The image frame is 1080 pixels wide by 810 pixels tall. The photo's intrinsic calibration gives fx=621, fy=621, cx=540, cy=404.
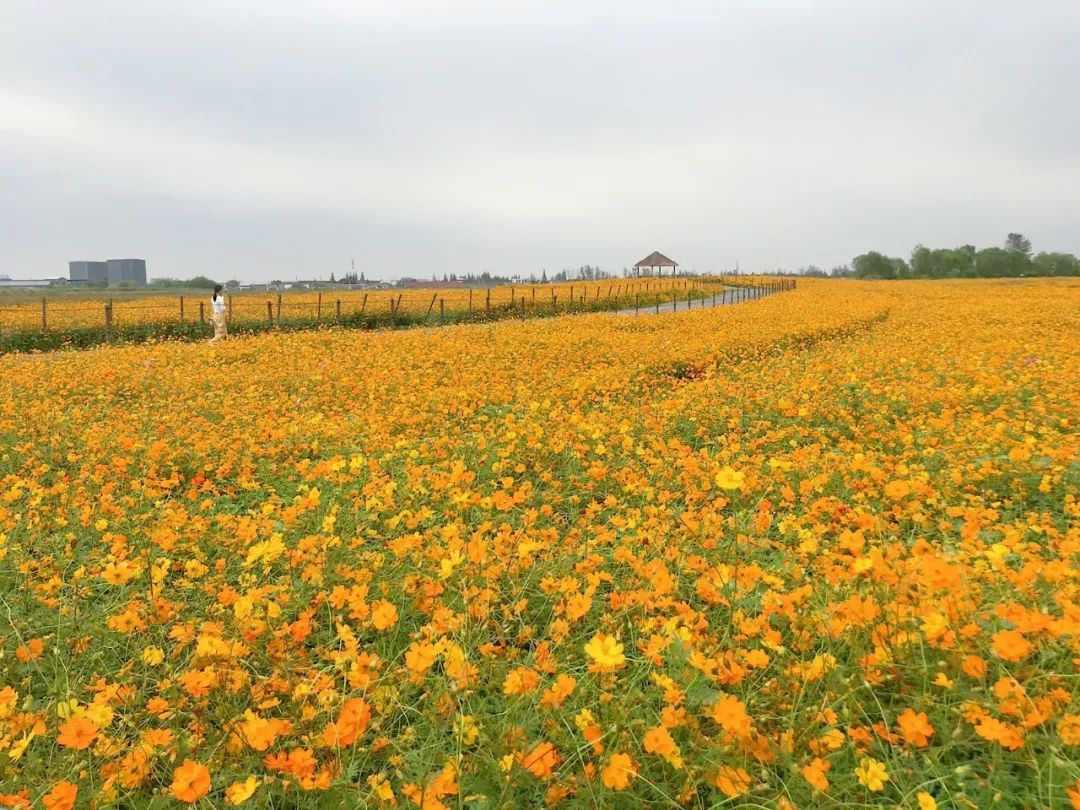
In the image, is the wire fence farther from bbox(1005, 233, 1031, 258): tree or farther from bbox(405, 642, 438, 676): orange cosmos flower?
bbox(1005, 233, 1031, 258): tree

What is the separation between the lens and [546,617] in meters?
2.82

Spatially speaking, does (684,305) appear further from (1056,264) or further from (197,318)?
(1056,264)

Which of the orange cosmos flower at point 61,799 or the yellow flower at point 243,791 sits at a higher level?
the orange cosmos flower at point 61,799

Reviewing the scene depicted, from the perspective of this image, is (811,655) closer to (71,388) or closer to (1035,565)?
(1035,565)

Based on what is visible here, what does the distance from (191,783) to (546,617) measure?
1.63 m

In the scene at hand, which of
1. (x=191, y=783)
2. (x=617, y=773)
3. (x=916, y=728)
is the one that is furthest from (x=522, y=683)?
(x=916, y=728)

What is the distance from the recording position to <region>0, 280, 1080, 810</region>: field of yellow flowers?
1579 millimetres

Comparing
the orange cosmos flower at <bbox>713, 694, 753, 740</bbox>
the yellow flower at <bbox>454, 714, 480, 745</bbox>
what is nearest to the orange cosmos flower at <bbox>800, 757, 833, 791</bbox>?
the orange cosmos flower at <bbox>713, 694, 753, 740</bbox>

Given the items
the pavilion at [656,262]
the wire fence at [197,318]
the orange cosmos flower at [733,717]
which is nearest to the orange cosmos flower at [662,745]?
the orange cosmos flower at [733,717]

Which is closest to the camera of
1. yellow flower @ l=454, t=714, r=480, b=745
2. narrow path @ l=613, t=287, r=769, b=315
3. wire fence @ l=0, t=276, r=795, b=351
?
yellow flower @ l=454, t=714, r=480, b=745

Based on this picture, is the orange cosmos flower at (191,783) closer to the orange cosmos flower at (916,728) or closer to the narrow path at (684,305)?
the orange cosmos flower at (916,728)

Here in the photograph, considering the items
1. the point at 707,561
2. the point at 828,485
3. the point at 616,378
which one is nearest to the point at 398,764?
the point at 707,561

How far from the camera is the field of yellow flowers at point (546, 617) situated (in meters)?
1.58

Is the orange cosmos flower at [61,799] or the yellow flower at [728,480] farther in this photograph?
the yellow flower at [728,480]
